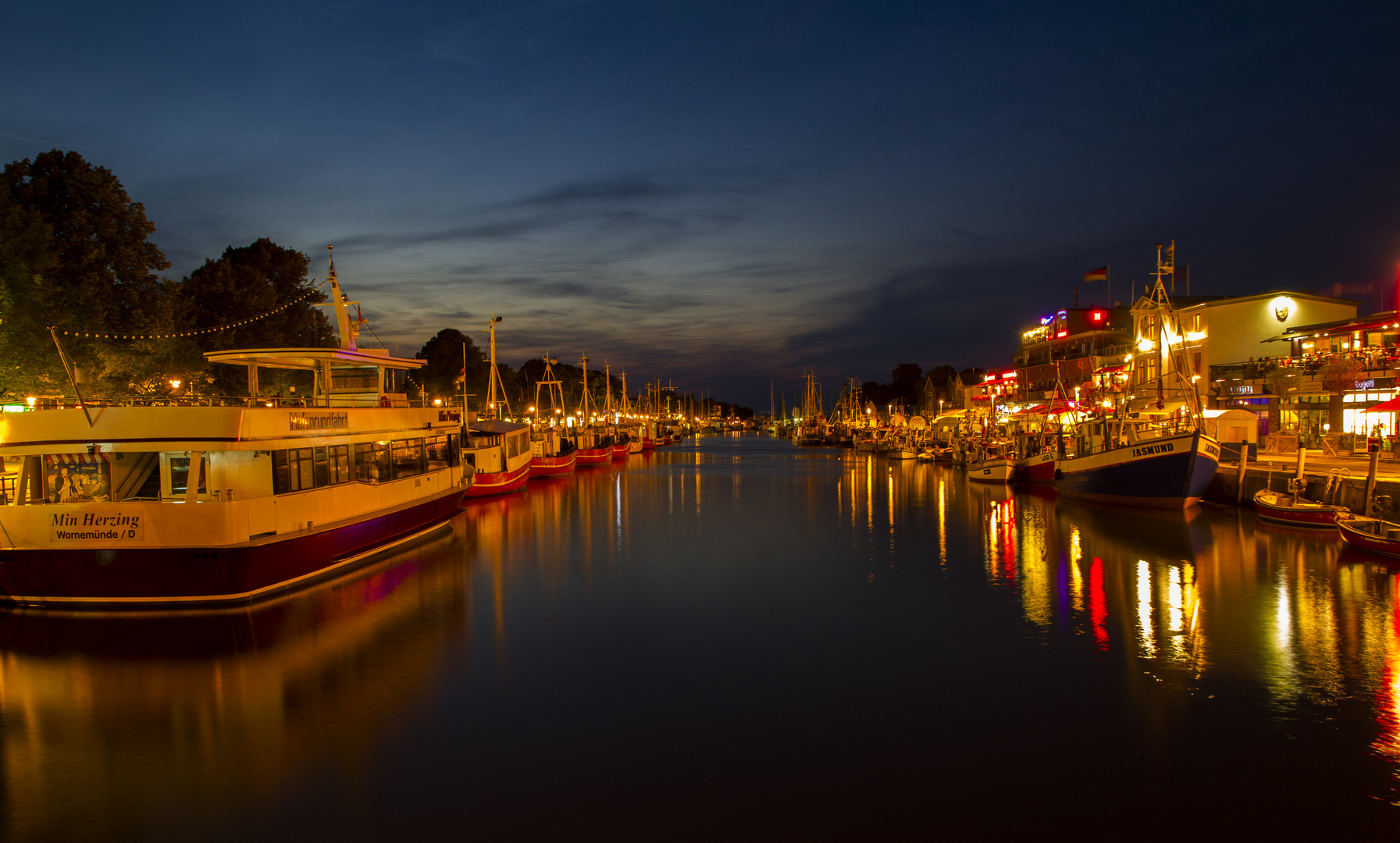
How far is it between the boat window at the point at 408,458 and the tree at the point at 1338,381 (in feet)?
135

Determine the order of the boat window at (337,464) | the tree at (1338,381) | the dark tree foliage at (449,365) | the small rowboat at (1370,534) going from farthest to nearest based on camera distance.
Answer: the dark tree foliage at (449,365), the tree at (1338,381), the small rowboat at (1370,534), the boat window at (337,464)

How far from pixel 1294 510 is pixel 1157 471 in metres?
6.34

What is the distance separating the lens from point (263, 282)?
156 ft

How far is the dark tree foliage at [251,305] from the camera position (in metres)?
42.7

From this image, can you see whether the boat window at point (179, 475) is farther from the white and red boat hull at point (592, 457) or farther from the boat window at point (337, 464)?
the white and red boat hull at point (592, 457)

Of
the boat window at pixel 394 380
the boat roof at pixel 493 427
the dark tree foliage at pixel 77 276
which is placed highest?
the dark tree foliage at pixel 77 276

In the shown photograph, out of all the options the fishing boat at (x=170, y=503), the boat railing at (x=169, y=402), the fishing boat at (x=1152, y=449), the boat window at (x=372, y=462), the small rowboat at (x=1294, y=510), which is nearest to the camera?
the fishing boat at (x=170, y=503)

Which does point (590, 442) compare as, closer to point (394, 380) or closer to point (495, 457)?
point (495, 457)

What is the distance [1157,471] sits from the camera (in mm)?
30359

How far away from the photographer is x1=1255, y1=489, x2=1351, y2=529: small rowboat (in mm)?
23422

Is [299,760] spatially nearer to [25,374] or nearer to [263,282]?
[25,374]

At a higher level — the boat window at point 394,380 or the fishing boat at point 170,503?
the boat window at point 394,380

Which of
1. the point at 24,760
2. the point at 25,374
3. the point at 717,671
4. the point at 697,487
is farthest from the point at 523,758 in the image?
the point at 697,487

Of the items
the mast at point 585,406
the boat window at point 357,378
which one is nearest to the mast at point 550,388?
the mast at point 585,406
